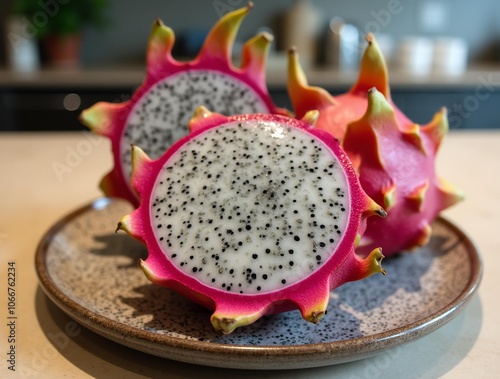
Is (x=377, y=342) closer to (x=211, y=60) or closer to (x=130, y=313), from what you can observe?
(x=130, y=313)

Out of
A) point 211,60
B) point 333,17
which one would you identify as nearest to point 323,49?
point 333,17

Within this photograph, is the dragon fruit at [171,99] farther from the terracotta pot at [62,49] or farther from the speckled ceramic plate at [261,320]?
the terracotta pot at [62,49]

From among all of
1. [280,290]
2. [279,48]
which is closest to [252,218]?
[280,290]

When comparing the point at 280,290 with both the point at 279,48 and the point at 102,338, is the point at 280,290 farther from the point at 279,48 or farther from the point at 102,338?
the point at 279,48

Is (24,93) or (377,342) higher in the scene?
(377,342)

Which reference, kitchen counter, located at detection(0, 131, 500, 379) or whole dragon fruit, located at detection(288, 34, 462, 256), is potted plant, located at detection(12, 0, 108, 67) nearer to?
kitchen counter, located at detection(0, 131, 500, 379)
